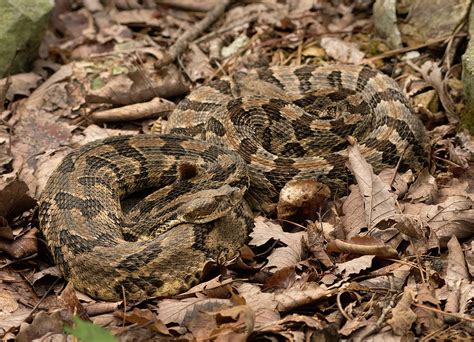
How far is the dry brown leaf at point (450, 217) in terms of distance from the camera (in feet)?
16.7

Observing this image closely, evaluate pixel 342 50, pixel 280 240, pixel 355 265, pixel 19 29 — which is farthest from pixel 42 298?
pixel 342 50

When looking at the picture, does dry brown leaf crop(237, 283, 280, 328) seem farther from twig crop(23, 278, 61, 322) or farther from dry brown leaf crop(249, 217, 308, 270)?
twig crop(23, 278, 61, 322)

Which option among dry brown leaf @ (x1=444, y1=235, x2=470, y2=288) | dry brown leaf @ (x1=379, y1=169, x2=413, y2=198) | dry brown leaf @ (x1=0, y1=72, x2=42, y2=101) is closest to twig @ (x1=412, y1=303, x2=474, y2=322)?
dry brown leaf @ (x1=444, y1=235, x2=470, y2=288)

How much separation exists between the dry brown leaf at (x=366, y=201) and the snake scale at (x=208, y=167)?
29 centimetres

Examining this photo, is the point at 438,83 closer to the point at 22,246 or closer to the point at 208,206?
the point at 208,206

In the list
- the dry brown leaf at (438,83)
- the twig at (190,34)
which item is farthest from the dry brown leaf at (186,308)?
the twig at (190,34)

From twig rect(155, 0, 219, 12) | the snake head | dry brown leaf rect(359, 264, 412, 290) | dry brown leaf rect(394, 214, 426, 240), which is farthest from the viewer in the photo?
twig rect(155, 0, 219, 12)

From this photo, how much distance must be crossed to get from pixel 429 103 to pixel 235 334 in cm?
414

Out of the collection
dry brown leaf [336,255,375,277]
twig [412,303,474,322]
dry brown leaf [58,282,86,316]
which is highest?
twig [412,303,474,322]

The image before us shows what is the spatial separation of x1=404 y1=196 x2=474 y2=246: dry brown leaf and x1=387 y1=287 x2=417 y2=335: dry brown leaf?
0.88 m

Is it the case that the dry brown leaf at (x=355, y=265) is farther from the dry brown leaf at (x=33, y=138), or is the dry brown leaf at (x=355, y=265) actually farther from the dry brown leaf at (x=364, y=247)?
the dry brown leaf at (x=33, y=138)

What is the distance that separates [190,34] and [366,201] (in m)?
4.34

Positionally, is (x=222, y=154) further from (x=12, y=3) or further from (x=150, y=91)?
(x=12, y=3)

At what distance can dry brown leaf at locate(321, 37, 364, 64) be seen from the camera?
8.08m
